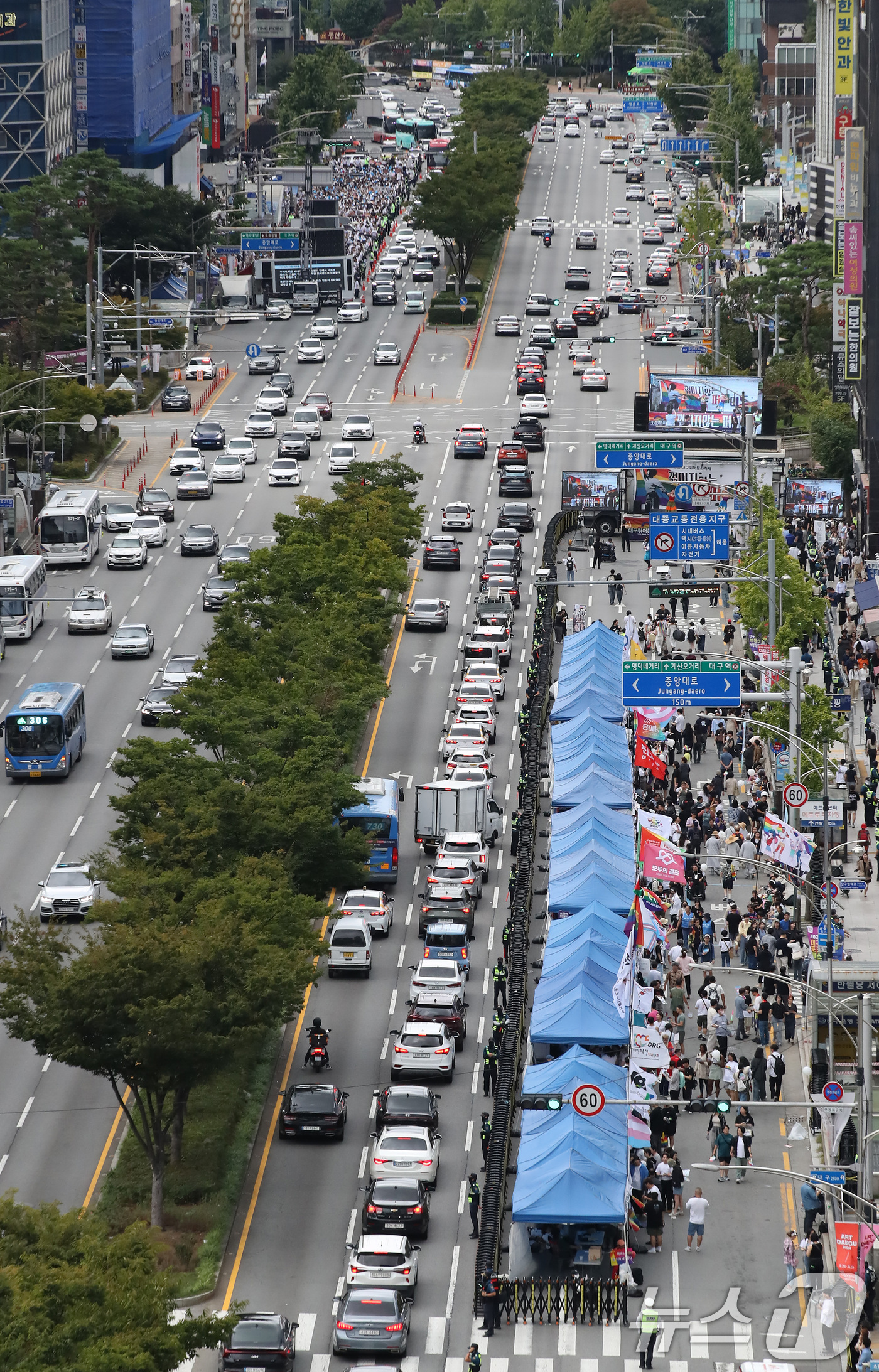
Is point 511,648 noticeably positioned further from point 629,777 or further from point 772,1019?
point 772,1019

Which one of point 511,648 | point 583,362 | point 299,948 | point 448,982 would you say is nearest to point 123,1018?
point 299,948

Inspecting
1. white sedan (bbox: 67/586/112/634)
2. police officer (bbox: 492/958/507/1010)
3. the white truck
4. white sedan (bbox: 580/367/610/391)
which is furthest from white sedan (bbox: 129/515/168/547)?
police officer (bbox: 492/958/507/1010)

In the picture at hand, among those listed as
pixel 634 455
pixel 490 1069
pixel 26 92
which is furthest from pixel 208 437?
pixel 490 1069

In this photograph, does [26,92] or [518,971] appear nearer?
[518,971]

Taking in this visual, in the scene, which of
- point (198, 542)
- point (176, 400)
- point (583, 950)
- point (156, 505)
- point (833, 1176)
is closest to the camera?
point (833, 1176)

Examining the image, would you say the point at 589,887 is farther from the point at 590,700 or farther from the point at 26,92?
the point at 26,92

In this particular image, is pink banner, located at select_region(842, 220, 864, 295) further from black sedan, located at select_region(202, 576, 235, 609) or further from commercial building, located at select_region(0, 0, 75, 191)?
commercial building, located at select_region(0, 0, 75, 191)
